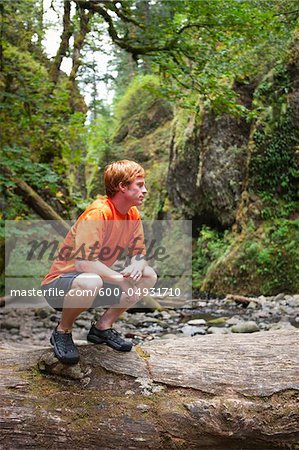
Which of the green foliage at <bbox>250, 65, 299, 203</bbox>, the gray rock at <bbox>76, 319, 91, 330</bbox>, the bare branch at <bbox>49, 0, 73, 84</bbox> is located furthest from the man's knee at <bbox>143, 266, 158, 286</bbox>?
the green foliage at <bbox>250, 65, 299, 203</bbox>

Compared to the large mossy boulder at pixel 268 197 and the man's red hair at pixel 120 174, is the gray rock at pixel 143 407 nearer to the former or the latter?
the man's red hair at pixel 120 174

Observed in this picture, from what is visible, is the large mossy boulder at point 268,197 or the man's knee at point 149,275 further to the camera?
the large mossy boulder at point 268,197

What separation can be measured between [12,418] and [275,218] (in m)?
11.8

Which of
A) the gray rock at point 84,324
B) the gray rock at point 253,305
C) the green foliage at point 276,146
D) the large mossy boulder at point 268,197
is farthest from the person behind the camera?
A: the green foliage at point 276,146

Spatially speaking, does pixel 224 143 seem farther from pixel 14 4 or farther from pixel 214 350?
pixel 214 350

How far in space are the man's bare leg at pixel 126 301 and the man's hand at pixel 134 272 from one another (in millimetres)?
73

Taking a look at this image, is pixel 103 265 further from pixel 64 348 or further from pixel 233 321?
pixel 233 321

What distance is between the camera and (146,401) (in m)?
2.84

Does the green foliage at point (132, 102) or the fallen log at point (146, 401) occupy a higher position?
the green foliage at point (132, 102)

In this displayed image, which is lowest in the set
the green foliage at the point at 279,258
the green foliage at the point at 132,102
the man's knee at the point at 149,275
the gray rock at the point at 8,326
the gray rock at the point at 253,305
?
the gray rock at the point at 253,305

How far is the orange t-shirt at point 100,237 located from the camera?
2723 mm

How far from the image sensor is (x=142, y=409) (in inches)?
109

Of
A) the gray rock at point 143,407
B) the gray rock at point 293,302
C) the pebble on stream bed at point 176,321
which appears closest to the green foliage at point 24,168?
the pebble on stream bed at point 176,321

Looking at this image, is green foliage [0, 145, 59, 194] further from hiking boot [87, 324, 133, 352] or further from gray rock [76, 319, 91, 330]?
gray rock [76, 319, 91, 330]
